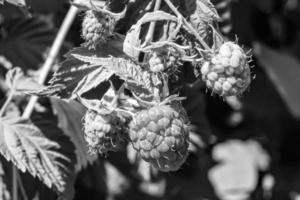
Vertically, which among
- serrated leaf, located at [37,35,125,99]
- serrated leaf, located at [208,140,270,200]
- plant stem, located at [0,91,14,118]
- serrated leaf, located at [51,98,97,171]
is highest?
serrated leaf, located at [37,35,125,99]

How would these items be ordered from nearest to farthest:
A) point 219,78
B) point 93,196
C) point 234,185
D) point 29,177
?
point 219,78
point 29,177
point 93,196
point 234,185

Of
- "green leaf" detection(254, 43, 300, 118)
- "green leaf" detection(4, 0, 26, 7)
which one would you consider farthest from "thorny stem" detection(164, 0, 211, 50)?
"green leaf" detection(254, 43, 300, 118)

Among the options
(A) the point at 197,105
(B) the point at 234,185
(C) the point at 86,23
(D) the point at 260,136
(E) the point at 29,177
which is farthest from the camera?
(B) the point at 234,185

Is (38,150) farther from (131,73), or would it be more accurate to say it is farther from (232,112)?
(232,112)

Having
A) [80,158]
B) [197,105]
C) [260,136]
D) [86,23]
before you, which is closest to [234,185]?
[260,136]

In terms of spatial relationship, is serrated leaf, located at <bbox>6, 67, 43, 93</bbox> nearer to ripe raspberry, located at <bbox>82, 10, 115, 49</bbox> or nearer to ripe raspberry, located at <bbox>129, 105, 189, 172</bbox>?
ripe raspberry, located at <bbox>82, 10, 115, 49</bbox>

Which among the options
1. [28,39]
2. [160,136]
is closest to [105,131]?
[160,136]

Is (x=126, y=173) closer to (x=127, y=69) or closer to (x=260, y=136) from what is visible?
(x=260, y=136)
